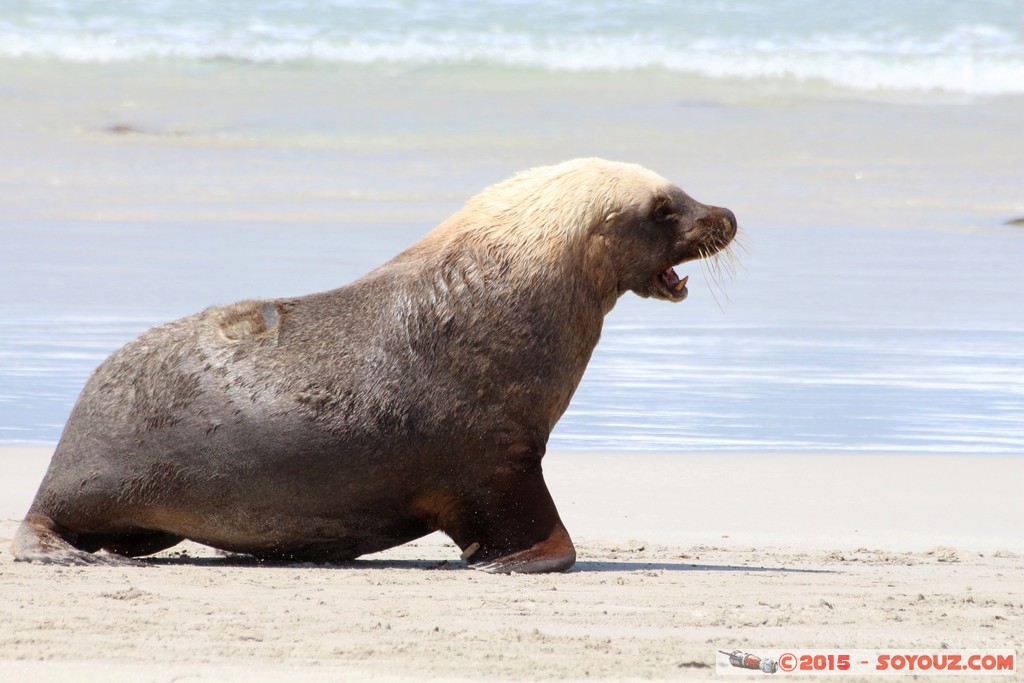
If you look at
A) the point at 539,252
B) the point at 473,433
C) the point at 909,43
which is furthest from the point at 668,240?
the point at 909,43

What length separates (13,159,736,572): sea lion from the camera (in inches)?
255

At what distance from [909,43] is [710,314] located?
2598cm

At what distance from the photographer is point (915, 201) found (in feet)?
65.5

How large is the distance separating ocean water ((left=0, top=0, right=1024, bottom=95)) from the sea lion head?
2742 cm

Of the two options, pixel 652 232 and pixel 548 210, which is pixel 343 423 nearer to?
pixel 548 210

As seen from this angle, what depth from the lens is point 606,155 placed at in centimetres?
2286

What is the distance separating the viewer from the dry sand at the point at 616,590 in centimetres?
479

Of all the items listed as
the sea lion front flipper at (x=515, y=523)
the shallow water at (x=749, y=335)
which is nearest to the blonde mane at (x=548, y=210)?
the sea lion front flipper at (x=515, y=523)

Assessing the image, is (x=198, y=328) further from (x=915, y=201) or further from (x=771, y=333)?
(x=915, y=201)

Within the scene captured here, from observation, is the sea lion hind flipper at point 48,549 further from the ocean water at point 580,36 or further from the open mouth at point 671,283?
the ocean water at point 580,36

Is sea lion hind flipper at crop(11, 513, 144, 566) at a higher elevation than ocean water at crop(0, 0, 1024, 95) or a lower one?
lower

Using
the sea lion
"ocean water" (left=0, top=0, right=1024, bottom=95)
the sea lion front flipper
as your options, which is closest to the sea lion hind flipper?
the sea lion

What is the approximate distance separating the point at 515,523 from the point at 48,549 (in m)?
1.78

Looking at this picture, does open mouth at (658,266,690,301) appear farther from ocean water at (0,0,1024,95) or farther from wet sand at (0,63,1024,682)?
ocean water at (0,0,1024,95)
